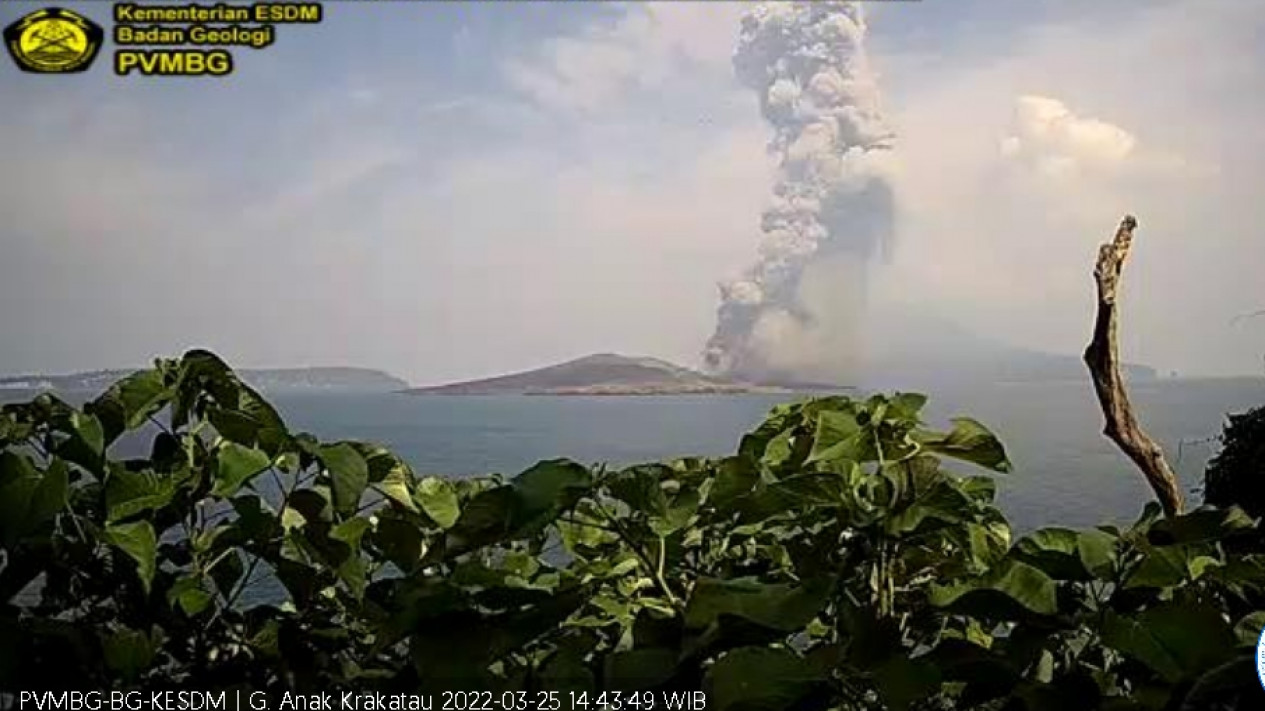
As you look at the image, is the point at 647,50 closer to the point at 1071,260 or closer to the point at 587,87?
the point at 587,87

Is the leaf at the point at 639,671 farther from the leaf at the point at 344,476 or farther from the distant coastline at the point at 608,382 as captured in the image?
the distant coastline at the point at 608,382

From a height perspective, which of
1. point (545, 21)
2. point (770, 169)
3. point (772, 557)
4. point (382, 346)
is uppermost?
point (545, 21)

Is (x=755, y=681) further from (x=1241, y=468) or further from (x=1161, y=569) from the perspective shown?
Answer: (x=1241, y=468)

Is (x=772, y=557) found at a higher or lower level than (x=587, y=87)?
lower

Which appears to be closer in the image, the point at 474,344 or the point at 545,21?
the point at 545,21

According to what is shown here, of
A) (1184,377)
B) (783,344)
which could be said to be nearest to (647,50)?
(783,344)

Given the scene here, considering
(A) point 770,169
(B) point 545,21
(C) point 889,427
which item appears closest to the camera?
(C) point 889,427
